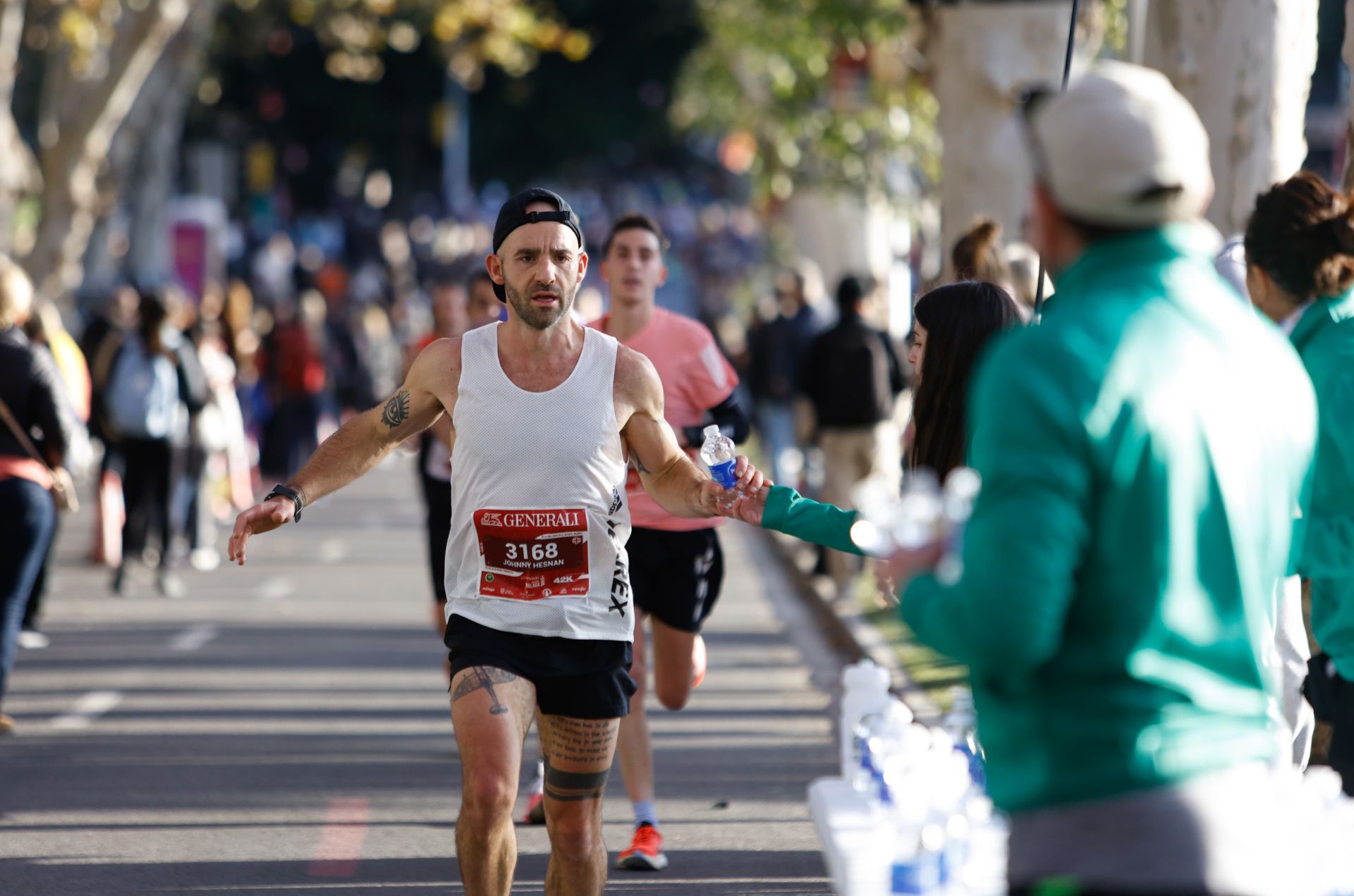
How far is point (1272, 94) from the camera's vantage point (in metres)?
9.24

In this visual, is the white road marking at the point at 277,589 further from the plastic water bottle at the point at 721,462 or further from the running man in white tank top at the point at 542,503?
the plastic water bottle at the point at 721,462

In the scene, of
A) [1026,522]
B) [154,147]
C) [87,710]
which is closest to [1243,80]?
[87,710]

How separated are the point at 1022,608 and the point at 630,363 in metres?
2.94

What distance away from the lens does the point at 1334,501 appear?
16.2 ft

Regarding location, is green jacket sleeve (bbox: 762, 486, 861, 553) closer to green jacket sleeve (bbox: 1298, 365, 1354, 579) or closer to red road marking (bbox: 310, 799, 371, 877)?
green jacket sleeve (bbox: 1298, 365, 1354, 579)

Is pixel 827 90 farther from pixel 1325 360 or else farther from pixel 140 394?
pixel 1325 360

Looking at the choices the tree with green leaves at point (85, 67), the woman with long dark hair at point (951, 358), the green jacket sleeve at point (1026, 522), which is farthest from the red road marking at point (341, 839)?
the tree with green leaves at point (85, 67)

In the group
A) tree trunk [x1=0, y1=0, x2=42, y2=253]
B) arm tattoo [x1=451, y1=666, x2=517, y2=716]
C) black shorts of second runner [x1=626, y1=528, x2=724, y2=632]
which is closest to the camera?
arm tattoo [x1=451, y1=666, x2=517, y2=716]

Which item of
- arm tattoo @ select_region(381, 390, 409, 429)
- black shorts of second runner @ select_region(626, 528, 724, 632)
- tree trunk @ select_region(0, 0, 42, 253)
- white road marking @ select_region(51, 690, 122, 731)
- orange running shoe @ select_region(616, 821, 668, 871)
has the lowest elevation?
white road marking @ select_region(51, 690, 122, 731)

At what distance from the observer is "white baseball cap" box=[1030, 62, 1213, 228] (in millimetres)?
2910

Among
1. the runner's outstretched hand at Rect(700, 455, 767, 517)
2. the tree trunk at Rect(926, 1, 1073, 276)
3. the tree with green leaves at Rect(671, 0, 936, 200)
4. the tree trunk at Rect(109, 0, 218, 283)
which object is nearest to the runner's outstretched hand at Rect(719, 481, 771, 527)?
the runner's outstretched hand at Rect(700, 455, 767, 517)

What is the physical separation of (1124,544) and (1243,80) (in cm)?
686

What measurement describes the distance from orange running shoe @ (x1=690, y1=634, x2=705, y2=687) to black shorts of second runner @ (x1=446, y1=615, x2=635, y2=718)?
6.82 ft

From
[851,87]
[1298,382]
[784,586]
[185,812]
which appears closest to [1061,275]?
[1298,382]
